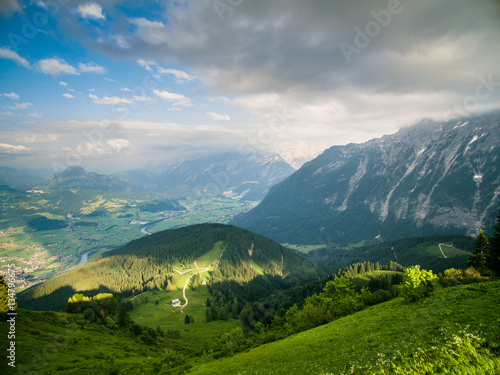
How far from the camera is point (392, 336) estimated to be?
26.5 metres

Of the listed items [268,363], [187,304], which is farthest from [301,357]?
[187,304]

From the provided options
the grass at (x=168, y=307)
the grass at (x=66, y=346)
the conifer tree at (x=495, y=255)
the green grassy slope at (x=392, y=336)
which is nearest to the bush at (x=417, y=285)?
the green grassy slope at (x=392, y=336)

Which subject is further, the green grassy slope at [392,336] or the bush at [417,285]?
the bush at [417,285]

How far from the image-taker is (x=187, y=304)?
141875 mm

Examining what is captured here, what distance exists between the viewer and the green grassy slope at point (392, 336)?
2003 centimetres

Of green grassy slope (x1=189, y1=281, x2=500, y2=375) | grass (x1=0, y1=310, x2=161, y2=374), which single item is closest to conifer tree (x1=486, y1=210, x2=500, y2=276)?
green grassy slope (x1=189, y1=281, x2=500, y2=375)

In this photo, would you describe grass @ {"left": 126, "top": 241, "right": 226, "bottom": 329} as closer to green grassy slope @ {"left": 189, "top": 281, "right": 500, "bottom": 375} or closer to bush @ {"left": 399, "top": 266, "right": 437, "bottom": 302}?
green grassy slope @ {"left": 189, "top": 281, "right": 500, "bottom": 375}

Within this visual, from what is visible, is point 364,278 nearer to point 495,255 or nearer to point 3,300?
point 495,255

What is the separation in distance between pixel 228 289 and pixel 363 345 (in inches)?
5926

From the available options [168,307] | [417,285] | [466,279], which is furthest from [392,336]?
[168,307]

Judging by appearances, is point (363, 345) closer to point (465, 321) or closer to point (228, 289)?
point (465, 321)

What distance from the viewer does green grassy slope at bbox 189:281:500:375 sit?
20.0m

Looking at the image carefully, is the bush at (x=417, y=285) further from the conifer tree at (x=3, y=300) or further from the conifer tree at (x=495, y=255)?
the conifer tree at (x=3, y=300)

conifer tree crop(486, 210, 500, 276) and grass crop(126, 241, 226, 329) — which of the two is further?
grass crop(126, 241, 226, 329)
